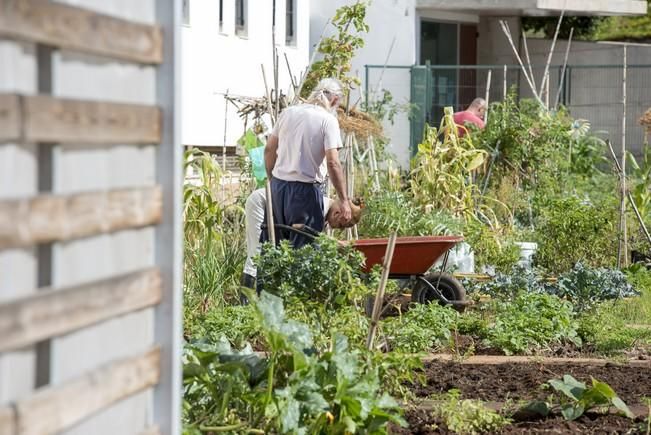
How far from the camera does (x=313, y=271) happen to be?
714cm

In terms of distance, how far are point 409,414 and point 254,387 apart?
1.17 meters

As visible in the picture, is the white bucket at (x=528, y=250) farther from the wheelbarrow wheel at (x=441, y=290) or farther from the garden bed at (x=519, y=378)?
the garden bed at (x=519, y=378)

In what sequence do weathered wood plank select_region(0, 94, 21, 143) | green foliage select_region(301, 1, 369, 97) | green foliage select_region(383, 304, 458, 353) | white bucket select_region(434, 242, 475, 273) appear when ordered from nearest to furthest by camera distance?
weathered wood plank select_region(0, 94, 21, 143) < green foliage select_region(383, 304, 458, 353) < white bucket select_region(434, 242, 475, 273) < green foliage select_region(301, 1, 369, 97)

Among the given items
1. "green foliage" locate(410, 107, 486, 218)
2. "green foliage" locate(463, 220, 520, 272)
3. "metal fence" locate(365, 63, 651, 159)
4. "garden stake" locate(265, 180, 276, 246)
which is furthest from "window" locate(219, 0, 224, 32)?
"garden stake" locate(265, 180, 276, 246)

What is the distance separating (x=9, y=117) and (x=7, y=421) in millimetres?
635

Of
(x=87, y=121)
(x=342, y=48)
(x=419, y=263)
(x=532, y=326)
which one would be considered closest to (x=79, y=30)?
(x=87, y=121)

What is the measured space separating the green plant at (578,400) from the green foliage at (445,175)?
6.91 m

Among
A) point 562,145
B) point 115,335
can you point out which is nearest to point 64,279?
point 115,335

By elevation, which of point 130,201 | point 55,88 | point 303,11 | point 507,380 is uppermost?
point 303,11

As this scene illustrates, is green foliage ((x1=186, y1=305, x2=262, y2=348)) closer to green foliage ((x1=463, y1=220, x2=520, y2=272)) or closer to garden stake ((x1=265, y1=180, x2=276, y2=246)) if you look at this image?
garden stake ((x1=265, y1=180, x2=276, y2=246))

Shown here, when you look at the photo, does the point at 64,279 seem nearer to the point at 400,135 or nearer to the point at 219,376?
the point at 219,376

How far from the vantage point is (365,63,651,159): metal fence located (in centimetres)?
2245

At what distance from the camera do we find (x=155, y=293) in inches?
138

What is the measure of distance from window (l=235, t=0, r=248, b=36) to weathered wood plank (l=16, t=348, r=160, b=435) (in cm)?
1530
